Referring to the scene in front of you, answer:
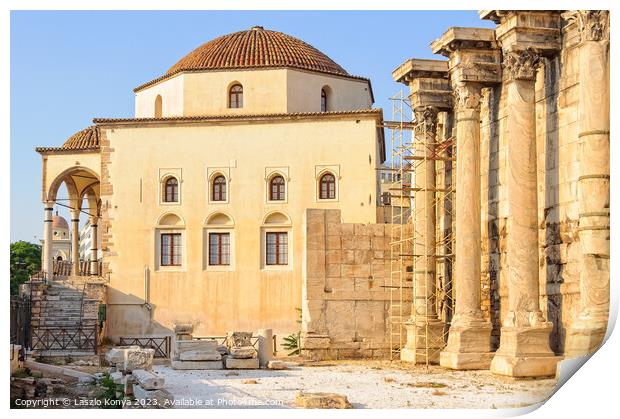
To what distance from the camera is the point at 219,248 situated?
37969 mm

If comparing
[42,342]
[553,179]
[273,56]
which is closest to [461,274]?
[553,179]

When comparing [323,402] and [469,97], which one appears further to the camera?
[469,97]

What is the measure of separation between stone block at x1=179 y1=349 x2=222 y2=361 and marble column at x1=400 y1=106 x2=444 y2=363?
4.54 meters

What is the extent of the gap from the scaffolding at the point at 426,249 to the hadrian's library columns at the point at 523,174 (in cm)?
505

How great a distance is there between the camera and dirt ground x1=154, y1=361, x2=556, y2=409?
59.6 ft

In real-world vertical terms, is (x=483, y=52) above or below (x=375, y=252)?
above

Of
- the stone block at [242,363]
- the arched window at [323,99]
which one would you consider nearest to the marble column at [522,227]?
the stone block at [242,363]

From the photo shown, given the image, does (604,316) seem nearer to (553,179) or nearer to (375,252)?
(553,179)

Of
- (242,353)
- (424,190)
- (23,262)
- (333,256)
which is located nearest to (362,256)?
(333,256)

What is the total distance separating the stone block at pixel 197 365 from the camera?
25.2 metres

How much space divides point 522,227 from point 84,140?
2478 cm

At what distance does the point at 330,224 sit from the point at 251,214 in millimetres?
9667

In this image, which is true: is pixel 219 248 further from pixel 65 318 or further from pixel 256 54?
pixel 256 54

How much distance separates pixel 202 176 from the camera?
38281mm
